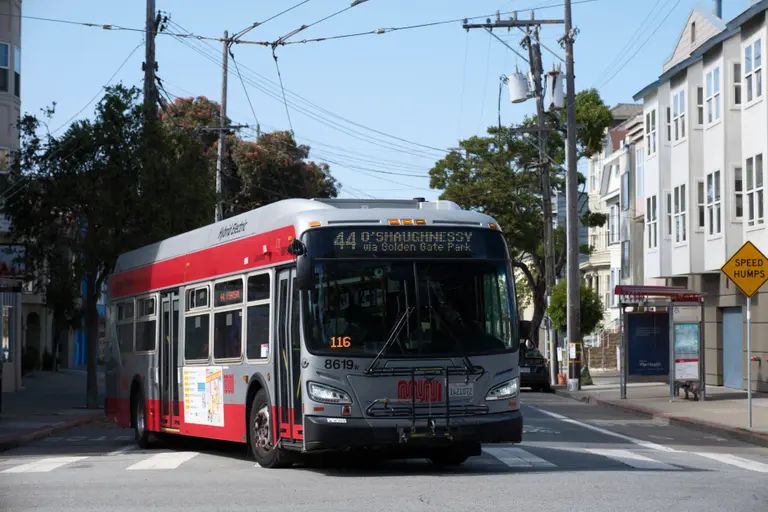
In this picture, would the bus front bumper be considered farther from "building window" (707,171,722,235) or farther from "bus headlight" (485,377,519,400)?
"building window" (707,171,722,235)

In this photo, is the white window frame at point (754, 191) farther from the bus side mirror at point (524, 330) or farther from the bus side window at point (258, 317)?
the bus side window at point (258, 317)

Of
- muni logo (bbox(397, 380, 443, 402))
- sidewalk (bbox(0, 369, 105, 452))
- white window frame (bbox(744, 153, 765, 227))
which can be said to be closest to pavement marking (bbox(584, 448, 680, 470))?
muni logo (bbox(397, 380, 443, 402))

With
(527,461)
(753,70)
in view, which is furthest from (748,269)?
(753,70)

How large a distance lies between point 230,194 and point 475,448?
43.4 meters

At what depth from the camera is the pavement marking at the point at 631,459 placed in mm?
14930

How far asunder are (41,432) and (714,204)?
20605 millimetres

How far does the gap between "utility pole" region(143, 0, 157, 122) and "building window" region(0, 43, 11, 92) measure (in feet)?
26.4

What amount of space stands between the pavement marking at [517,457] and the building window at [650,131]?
91.0 ft

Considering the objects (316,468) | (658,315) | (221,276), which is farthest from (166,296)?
(658,315)

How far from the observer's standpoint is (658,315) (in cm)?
3572

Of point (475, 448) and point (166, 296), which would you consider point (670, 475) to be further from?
point (166, 296)

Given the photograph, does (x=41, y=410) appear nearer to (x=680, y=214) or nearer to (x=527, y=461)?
(x=527, y=461)

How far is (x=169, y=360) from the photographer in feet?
62.4

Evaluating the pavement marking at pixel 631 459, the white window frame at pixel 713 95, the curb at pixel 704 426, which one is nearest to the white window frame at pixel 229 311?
the pavement marking at pixel 631 459
